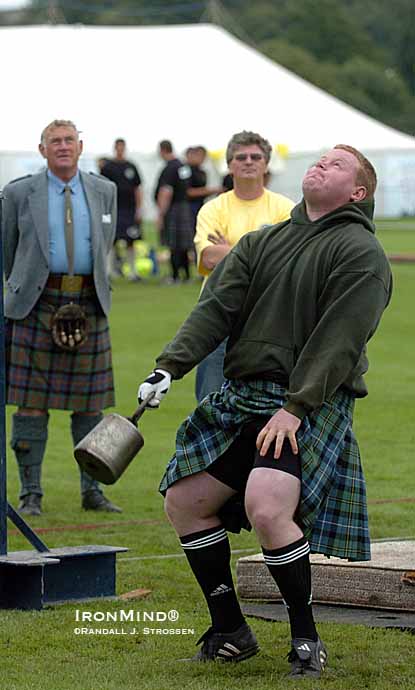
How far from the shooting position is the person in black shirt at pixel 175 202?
20.6m

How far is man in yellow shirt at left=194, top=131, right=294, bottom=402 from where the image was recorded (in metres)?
6.76

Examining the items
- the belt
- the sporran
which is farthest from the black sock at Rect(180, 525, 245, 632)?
the belt

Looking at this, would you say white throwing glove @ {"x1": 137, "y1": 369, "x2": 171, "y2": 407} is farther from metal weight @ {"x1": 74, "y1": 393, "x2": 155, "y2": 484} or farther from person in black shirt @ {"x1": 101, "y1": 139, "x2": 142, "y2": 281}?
person in black shirt @ {"x1": 101, "y1": 139, "x2": 142, "y2": 281}

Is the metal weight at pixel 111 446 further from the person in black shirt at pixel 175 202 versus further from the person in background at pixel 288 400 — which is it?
the person in black shirt at pixel 175 202

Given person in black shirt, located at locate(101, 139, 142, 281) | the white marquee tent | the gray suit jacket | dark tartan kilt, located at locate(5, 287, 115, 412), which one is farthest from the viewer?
the white marquee tent

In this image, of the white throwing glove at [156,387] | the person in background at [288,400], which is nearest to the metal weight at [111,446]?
the white throwing glove at [156,387]

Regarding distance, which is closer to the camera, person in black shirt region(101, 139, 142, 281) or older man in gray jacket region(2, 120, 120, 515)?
older man in gray jacket region(2, 120, 120, 515)

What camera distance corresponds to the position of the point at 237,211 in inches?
271

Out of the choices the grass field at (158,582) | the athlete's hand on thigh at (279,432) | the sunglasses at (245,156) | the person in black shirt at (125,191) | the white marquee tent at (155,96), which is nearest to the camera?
the athlete's hand on thigh at (279,432)

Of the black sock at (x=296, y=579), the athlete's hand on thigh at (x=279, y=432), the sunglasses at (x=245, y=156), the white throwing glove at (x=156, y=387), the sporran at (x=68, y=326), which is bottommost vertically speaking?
the black sock at (x=296, y=579)

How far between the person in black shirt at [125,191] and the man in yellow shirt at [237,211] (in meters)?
13.8

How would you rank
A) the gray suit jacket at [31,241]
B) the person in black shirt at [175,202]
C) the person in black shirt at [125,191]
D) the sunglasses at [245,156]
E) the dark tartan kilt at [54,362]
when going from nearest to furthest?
the sunglasses at [245,156], the gray suit jacket at [31,241], the dark tartan kilt at [54,362], the person in black shirt at [175,202], the person in black shirt at [125,191]

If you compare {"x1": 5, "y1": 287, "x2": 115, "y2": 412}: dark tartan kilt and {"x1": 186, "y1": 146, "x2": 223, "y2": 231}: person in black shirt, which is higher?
{"x1": 186, "y1": 146, "x2": 223, "y2": 231}: person in black shirt

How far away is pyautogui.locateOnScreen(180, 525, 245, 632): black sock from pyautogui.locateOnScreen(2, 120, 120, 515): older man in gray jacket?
9.83ft
